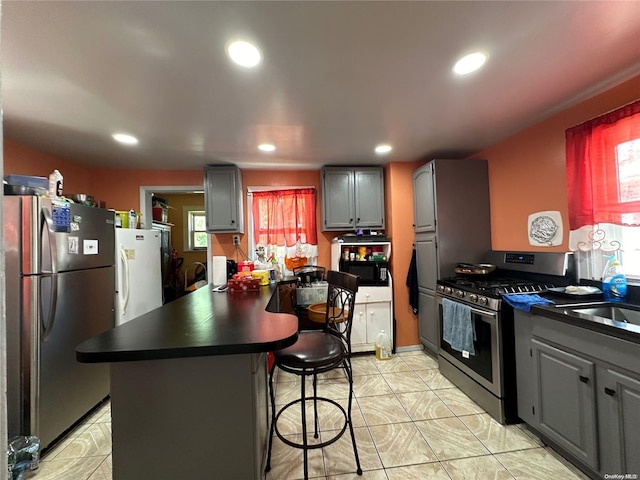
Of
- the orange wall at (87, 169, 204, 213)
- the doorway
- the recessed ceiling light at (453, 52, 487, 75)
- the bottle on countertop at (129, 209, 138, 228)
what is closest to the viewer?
the recessed ceiling light at (453, 52, 487, 75)

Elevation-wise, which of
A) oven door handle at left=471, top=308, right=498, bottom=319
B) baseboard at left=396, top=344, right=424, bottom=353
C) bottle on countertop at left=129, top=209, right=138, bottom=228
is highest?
bottle on countertop at left=129, top=209, right=138, bottom=228

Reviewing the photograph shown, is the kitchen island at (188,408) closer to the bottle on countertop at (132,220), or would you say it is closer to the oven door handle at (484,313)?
the oven door handle at (484,313)

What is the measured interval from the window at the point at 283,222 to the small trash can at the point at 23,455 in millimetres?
2368

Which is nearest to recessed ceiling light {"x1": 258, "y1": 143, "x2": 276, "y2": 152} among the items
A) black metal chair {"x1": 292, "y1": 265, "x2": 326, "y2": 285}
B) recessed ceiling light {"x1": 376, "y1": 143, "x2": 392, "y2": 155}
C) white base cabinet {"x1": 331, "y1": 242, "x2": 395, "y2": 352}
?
recessed ceiling light {"x1": 376, "y1": 143, "x2": 392, "y2": 155}

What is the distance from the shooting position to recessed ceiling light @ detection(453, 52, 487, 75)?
154 centimetres

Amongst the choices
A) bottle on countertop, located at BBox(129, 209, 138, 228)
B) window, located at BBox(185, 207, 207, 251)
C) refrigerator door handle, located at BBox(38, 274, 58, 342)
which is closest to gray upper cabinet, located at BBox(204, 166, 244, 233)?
bottle on countertop, located at BBox(129, 209, 138, 228)

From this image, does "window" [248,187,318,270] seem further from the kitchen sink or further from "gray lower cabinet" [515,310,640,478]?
the kitchen sink

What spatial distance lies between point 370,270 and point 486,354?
1479 mm

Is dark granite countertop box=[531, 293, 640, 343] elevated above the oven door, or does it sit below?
above

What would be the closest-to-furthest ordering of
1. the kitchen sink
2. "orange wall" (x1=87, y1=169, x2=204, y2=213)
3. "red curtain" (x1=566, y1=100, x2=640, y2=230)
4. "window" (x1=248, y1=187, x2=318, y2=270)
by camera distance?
the kitchen sink < "red curtain" (x1=566, y1=100, x2=640, y2=230) < "orange wall" (x1=87, y1=169, x2=204, y2=213) < "window" (x1=248, y1=187, x2=318, y2=270)

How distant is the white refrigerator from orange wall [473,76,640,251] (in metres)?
3.78

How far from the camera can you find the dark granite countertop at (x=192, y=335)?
1032 millimetres

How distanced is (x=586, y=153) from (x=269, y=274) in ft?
9.43

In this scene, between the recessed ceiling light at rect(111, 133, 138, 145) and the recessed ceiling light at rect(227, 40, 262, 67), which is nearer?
the recessed ceiling light at rect(227, 40, 262, 67)
